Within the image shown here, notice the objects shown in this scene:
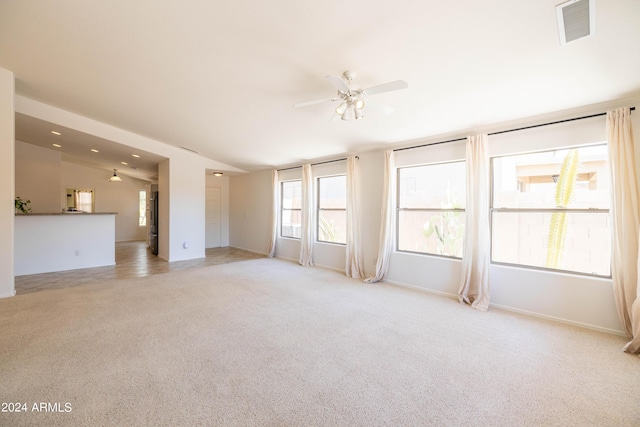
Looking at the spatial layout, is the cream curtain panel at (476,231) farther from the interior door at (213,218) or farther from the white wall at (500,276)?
the interior door at (213,218)

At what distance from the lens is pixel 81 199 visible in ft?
31.1

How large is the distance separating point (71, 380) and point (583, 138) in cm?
561

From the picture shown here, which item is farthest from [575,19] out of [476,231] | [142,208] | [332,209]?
[142,208]

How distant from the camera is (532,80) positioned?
262 cm

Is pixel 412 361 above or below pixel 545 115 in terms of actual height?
below

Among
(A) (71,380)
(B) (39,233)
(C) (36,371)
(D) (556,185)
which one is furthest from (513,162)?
(B) (39,233)

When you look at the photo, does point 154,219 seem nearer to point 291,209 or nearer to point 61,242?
point 61,242

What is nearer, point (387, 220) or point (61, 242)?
point (387, 220)

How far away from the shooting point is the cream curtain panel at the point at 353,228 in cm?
532

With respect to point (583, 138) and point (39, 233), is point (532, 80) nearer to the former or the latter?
point (583, 138)

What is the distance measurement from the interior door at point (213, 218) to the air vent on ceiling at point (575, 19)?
29.3ft

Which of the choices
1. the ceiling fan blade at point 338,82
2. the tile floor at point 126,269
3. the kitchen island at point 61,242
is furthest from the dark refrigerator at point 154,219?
the ceiling fan blade at point 338,82

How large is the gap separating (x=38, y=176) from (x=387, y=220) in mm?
10024


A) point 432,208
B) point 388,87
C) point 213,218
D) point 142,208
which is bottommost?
point 213,218
